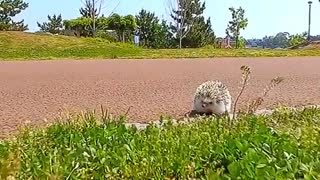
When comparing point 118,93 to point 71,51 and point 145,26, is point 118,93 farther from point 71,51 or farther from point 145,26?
point 145,26

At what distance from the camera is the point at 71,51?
95.8 ft

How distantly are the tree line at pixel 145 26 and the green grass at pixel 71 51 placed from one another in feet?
38.6

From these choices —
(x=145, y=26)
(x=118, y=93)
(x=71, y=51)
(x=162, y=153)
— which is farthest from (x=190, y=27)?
(x=162, y=153)

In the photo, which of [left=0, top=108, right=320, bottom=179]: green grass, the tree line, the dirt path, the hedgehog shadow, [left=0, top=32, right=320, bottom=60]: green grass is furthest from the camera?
the tree line

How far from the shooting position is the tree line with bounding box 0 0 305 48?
4756cm

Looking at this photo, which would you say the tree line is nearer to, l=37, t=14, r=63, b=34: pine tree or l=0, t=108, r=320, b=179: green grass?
l=37, t=14, r=63, b=34: pine tree

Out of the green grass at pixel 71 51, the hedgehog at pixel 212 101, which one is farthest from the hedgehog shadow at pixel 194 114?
the green grass at pixel 71 51

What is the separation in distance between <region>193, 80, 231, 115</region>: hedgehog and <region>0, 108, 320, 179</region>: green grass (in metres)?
2.22

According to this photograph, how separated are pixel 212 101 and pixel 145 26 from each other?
47612mm

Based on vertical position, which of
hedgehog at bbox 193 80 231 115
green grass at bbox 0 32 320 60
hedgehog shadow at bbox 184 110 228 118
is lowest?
green grass at bbox 0 32 320 60

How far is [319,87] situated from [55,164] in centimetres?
895

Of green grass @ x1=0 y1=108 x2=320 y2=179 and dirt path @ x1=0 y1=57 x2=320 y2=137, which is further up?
green grass @ x1=0 y1=108 x2=320 y2=179

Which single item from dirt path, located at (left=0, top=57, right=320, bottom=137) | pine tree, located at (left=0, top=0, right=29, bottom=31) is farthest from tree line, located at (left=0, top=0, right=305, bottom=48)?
dirt path, located at (left=0, top=57, right=320, bottom=137)

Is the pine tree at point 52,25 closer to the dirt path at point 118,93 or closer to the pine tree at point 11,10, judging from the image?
the pine tree at point 11,10
